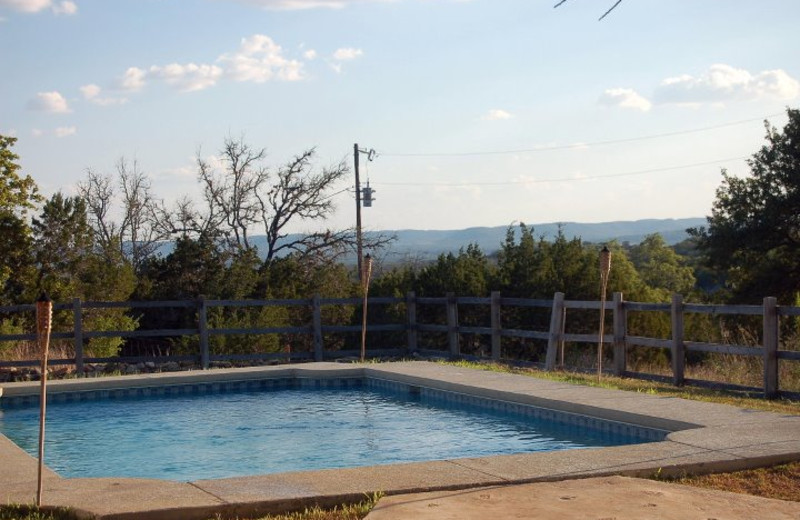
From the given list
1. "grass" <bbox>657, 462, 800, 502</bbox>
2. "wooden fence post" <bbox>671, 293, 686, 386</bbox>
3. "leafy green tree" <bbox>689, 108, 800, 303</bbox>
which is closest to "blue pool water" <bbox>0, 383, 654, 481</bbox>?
"grass" <bbox>657, 462, 800, 502</bbox>

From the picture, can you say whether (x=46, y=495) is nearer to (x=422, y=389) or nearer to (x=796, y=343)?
(x=422, y=389)

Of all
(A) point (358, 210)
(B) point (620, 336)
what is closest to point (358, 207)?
(A) point (358, 210)

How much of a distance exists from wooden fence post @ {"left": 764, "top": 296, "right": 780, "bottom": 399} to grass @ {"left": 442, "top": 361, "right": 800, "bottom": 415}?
0.17 meters

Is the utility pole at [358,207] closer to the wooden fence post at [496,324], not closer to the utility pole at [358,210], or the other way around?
the utility pole at [358,210]

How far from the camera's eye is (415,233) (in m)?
187

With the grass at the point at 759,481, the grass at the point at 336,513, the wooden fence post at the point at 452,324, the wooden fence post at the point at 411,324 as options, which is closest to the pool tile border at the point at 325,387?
the grass at the point at 759,481

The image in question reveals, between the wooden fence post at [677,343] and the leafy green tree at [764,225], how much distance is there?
14.0 m

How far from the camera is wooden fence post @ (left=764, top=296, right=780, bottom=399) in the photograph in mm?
11227

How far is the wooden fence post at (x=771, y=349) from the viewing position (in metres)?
11.2

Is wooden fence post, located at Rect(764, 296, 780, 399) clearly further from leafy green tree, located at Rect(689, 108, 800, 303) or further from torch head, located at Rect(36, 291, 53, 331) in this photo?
leafy green tree, located at Rect(689, 108, 800, 303)

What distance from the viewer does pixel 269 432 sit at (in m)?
10.9

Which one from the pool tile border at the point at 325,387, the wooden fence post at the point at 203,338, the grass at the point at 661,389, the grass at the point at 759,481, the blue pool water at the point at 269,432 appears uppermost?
the wooden fence post at the point at 203,338

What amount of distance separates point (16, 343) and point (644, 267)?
194 feet

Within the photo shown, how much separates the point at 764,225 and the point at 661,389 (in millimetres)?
16045
